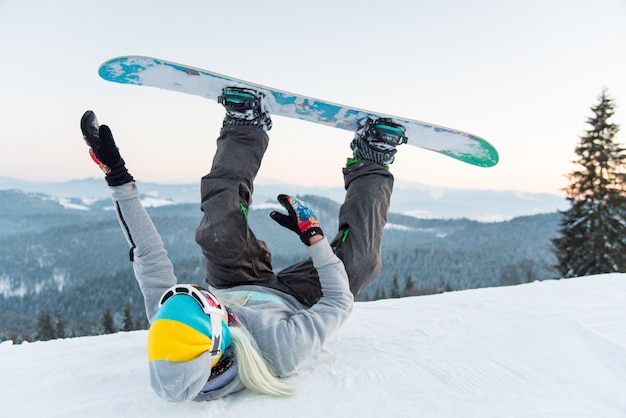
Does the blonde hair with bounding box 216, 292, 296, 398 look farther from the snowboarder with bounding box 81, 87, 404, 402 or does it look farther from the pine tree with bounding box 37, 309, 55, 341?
the pine tree with bounding box 37, 309, 55, 341

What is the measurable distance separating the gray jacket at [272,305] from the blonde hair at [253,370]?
118 millimetres

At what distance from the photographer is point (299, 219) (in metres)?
2.54

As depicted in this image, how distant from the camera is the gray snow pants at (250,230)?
292 centimetres

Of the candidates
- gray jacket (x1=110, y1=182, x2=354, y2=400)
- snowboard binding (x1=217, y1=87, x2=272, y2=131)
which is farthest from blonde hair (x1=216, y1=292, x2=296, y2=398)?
snowboard binding (x1=217, y1=87, x2=272, y2=131)

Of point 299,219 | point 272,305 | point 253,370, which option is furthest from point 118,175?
point 253,370

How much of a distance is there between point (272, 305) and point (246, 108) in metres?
1.71

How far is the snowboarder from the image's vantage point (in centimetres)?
190

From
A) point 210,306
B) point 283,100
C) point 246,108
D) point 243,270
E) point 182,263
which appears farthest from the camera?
point 182,263

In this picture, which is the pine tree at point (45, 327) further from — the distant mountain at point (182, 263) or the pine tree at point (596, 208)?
the pine tree at point (596, 208)

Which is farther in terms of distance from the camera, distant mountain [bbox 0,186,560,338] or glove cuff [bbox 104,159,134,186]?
distant mountain [bbox 0,186,560,338]

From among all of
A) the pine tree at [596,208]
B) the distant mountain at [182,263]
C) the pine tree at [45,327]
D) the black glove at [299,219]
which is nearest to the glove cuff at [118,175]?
the black glove at [299,219]

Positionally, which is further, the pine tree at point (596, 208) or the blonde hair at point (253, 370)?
the pine tree at point (596, 208)

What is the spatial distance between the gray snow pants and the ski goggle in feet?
2.72

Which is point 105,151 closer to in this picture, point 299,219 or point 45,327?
point 299,219
